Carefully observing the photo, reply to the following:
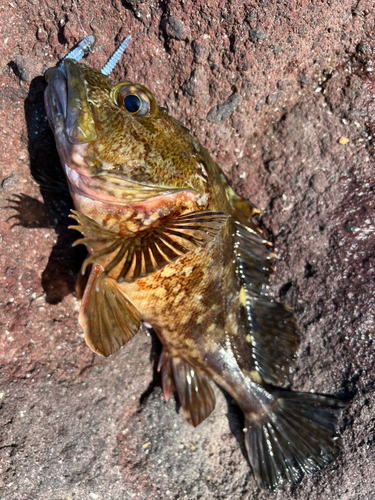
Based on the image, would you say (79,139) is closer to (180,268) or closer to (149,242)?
(149,242)

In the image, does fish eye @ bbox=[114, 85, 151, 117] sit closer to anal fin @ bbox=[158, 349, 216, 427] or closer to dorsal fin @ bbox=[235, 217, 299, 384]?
dorsal fin @ bbox=[235, 217, 299, 384]

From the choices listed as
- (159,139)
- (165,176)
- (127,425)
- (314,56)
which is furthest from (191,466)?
(314,56)

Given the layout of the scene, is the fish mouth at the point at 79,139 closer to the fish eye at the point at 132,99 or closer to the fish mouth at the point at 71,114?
the fish mouth at the point at 71,114

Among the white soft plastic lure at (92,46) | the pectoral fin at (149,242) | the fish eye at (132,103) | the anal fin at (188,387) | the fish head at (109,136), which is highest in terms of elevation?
the white soft plastic lure at (92,46)

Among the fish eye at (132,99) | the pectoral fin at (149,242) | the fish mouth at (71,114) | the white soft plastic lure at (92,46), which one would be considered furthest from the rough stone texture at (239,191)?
the pectoral fin at (149,242)

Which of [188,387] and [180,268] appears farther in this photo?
[188,387]

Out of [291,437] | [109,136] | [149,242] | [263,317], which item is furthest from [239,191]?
[291,437]
